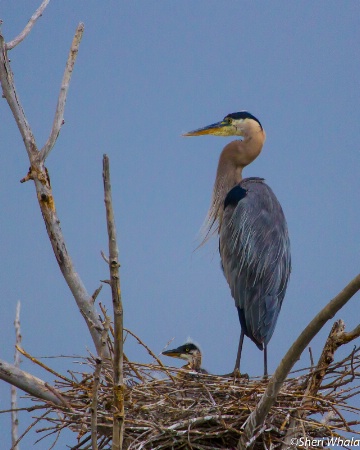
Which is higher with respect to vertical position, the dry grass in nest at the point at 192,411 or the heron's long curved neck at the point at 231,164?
the heron's long curved neck at the point at 231,164

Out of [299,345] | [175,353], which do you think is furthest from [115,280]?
[175,353]

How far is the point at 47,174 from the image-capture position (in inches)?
160

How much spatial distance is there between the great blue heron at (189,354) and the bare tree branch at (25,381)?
1439 mm

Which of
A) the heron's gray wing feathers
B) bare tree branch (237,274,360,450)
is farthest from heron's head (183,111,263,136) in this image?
bare tree branch (237,274,360,450)

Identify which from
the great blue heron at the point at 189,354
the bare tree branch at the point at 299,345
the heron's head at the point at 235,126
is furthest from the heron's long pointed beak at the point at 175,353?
the heron's head at the point at 235,126

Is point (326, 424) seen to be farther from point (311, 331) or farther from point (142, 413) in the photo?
point (311, 331)

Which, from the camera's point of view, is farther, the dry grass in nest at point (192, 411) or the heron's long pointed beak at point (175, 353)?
the heron's long pointed beak at point (175, 353)

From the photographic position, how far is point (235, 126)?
6.08m

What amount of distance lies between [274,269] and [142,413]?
5.78 ft

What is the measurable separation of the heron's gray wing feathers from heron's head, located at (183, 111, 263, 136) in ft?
2.09

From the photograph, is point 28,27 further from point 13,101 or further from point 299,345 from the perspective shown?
point 299,345

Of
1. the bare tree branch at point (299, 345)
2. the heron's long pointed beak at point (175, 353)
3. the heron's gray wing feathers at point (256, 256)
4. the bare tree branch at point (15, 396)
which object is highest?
the heron's gray wing feathers at point (256, 256)

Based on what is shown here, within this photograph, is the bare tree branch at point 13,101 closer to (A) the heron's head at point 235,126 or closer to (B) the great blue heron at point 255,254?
(B) the great blue heron at point 255,254

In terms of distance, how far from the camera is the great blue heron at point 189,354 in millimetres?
4715
